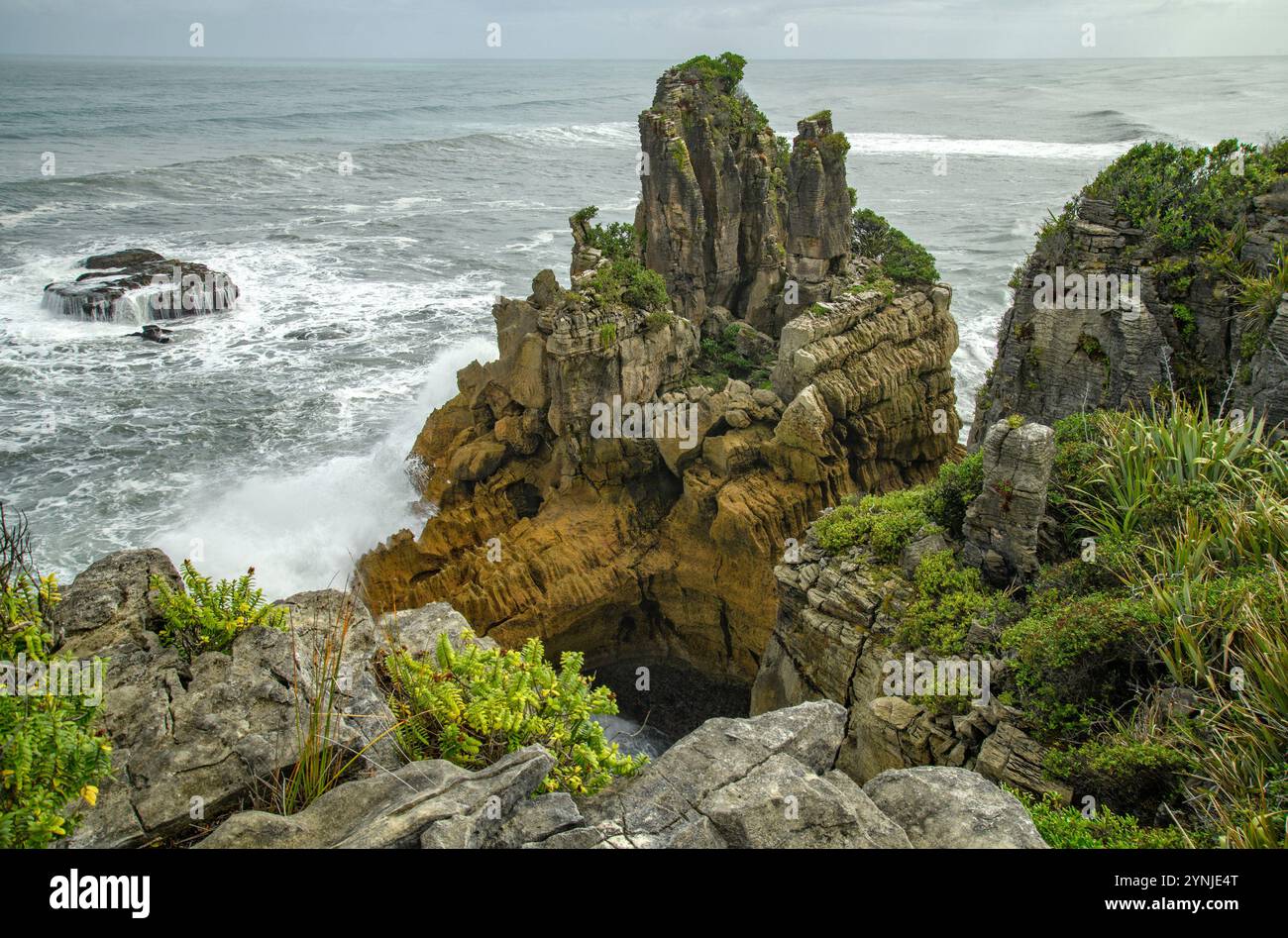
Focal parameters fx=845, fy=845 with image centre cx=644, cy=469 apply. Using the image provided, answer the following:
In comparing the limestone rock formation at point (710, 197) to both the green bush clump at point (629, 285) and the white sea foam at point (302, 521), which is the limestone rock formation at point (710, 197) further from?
the white sea foam at point (302, 521)

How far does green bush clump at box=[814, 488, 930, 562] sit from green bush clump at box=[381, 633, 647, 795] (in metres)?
5.96

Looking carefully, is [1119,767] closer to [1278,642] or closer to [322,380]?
[1278,642]

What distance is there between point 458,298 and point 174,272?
12.1m

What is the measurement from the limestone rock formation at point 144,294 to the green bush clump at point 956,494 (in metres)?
32.0

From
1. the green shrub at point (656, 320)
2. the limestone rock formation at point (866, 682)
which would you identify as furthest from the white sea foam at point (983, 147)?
the limestone rock formation at point (866, 682)

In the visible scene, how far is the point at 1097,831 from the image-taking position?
6.38 meters

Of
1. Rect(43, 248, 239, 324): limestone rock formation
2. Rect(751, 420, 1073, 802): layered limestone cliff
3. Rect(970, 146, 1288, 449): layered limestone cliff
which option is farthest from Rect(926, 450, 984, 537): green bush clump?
Rect(43, 248, 239, 324): limestone rock formation

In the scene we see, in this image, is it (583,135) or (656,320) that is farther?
(583,135)

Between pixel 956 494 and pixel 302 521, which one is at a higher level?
pixel 956 494

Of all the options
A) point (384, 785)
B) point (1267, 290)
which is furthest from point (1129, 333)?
point (384, 785)

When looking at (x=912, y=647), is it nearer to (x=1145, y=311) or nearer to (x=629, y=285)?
(x=1145, y=311)

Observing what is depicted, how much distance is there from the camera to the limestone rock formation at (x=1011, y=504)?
9.73m

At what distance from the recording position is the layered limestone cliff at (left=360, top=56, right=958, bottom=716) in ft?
54.0

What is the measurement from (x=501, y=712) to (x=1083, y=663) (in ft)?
18.4
